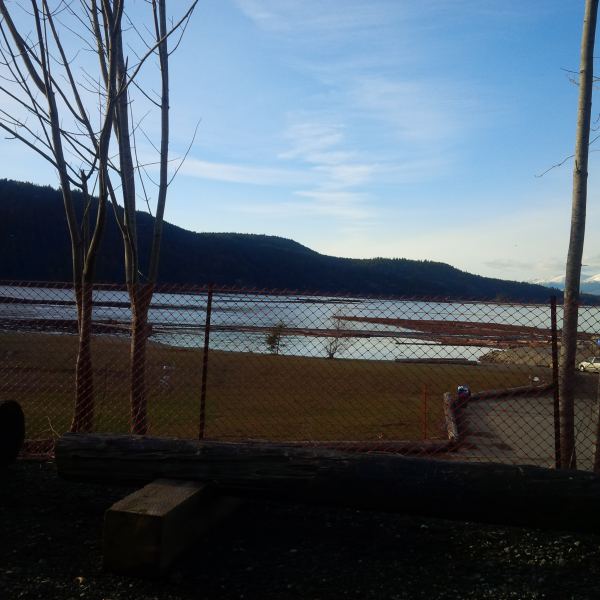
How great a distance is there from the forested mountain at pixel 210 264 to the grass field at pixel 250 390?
5800 cm

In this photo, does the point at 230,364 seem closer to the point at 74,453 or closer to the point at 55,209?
the point at 74,453

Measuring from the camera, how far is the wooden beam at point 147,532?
3611 mm

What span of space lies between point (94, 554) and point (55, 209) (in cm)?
10050

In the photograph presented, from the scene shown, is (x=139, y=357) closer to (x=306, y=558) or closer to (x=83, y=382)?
(x=83, y=382)

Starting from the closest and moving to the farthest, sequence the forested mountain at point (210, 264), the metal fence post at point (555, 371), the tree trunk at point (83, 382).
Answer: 1. the metal fence post at point (555, 371)
2. the tree trunk at point (83, 382)
3. the forested mountain at point (210, 264)

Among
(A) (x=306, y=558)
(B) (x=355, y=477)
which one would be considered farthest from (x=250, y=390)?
(A) (x=306, y=558)

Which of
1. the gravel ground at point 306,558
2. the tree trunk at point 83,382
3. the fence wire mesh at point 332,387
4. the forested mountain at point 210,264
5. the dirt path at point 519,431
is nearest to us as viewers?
the gravel ground at point 306,558

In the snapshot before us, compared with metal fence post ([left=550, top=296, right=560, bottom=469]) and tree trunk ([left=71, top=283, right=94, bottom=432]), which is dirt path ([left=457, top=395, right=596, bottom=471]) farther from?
tree trunk ([left=71, top=283, right=94, bottom=432])

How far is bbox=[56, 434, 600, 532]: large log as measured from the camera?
158 inches

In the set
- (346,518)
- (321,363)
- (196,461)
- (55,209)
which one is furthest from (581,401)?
(55,209)

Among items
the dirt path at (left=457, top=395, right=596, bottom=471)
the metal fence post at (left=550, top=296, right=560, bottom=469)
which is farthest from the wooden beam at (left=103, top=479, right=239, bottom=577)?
the dirt path at (left=457, top=395, right=596, bottom=471)

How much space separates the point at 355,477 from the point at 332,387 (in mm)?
11048

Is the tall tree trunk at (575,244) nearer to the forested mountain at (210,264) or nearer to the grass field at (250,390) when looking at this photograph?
the grass field at (250,390)

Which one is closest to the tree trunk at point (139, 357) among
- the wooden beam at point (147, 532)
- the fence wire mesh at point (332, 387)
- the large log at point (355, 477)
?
the fence wire mesh at point (332, 387)
